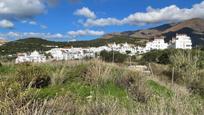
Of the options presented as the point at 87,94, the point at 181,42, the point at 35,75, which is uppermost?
the point at 35,75

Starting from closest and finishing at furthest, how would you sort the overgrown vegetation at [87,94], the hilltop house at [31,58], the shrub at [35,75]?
the overgrown vegetation at [87,94] → the shrub at [35,75] → the hilltop house at [31,58]

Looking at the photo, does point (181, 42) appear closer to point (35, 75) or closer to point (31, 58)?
point (31, 58)

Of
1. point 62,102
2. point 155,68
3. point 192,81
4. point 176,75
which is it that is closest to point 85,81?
point 62,102

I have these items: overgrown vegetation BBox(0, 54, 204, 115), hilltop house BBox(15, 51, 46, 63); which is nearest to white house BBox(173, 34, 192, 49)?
hilltop house BBox(15, 51, 46, 63)

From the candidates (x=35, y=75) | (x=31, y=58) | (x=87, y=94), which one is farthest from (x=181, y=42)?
(x=87, y=94)

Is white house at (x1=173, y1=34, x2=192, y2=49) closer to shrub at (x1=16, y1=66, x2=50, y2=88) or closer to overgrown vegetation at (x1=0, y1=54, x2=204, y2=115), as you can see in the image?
overgrown vegetation at (x1=0, y1=54, x2=204, y2=115)

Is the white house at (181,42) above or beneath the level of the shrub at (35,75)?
beneath

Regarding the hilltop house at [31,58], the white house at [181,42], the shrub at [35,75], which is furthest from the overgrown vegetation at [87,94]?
the white house at [181,42]

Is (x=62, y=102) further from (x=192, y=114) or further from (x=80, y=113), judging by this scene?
(x=192, y=114)

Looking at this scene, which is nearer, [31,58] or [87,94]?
[87,94]

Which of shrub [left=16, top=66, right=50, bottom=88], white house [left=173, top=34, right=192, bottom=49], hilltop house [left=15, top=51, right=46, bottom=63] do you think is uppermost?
shrub [left=16, top=66, right=50, bottom=88]

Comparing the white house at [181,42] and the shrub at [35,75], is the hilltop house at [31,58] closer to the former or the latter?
the shrub at [35,75]

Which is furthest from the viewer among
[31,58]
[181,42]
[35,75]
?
[181,42]

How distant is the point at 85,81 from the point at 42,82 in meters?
1.61
